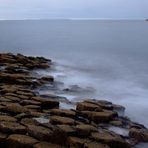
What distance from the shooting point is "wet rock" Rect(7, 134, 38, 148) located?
4.05 metres

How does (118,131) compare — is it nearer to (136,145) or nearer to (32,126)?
(136,145)

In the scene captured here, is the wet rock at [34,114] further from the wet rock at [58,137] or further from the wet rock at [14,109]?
the wet rock at [58,137]

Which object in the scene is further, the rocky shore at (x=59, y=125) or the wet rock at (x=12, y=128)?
the wet rock at (x=12, y=128)

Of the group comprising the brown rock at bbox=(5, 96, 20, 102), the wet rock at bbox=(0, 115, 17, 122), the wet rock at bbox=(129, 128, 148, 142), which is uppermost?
the brown rock at bbox=(5, 96, 20, 102)

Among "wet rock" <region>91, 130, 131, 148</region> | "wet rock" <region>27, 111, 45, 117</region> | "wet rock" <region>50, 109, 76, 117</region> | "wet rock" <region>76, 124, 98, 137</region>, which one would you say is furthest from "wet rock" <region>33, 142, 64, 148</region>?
"wet rock" <region>50, 109, 76, 117</region>

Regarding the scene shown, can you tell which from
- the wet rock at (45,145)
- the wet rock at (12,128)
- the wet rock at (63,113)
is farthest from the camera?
the wet rock at (63,113)

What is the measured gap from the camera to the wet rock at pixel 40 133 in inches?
167

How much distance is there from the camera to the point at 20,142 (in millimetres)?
4078

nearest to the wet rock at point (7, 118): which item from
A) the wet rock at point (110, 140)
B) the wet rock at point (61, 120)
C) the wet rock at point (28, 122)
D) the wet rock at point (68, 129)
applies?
the wet rock at point (28, 122)

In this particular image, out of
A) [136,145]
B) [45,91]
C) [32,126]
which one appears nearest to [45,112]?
[32,126]

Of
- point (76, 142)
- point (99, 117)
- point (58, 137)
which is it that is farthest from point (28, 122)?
point (99, 117)

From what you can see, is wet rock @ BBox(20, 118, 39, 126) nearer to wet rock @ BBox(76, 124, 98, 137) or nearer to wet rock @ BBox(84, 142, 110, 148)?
wet rock @ BBox(76, 124, 98, 137)

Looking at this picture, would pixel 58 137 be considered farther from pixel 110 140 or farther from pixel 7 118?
pixel 7 118

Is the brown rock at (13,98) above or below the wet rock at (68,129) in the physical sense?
above
